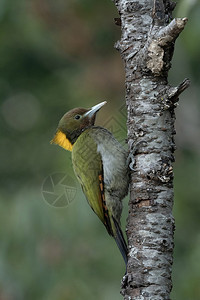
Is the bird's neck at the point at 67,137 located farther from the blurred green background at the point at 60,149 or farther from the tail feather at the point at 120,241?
the tail feather at the point at 120,241

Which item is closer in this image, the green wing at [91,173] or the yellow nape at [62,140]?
the green wing at [91,173]

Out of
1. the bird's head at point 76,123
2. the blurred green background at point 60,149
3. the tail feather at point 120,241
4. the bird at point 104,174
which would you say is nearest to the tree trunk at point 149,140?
the bird at point 104,174

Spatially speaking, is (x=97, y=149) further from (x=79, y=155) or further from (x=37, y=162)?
(x=37, y=162)

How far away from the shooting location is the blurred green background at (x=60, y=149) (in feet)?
16.1

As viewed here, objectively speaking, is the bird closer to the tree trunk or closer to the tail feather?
the tail feather

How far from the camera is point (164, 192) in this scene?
2791 mm

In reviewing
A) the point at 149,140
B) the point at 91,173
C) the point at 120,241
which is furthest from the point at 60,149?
the point at 149,140

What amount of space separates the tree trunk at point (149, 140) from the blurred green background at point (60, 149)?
142cm

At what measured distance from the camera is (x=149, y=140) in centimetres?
288

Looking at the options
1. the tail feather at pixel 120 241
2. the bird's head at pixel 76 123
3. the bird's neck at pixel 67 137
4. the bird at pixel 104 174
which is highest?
the bird's head at pixel 76 123

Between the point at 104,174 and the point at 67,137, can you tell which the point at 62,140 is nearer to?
the point at 67,137

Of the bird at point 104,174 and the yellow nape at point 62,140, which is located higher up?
the yellow nape at point 62,140

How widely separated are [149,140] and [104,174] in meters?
0.91

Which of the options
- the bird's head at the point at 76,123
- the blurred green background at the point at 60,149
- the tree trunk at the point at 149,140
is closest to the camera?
the tree trunk at the point at 149,140
